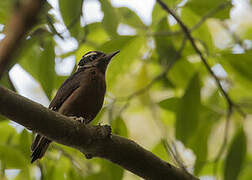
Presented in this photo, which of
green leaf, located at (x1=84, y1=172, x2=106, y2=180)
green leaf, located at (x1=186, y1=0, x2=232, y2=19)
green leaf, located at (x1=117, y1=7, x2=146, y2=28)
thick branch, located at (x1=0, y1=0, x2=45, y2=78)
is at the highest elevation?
thick branch, located at (x1=0, y1=0, x2=45, y2=78)

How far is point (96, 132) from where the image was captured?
2.78 m

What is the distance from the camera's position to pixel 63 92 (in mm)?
4020

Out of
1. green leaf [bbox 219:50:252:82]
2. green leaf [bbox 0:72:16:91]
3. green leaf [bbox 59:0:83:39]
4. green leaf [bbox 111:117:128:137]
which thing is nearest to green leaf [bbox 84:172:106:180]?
green leaf [bbox 111:117:128:137]

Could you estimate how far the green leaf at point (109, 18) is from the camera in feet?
11.1

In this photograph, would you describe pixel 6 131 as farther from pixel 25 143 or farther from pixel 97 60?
pixel 97 60

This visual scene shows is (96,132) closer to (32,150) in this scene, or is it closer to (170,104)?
(32,150)

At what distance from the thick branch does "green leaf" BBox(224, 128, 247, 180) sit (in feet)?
9.88

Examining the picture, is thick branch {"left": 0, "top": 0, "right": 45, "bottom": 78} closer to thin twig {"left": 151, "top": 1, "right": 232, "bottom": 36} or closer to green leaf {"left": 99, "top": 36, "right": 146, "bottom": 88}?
green leaf {"left": 99, "top": 36, "right": 146, "bottom": 88}

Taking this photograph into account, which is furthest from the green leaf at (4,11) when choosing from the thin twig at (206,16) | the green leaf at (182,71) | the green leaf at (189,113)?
the green leaf at (182,71)

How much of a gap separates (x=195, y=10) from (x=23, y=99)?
87.7 inches

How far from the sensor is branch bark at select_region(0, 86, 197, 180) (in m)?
2.19

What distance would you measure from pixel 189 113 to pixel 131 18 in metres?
1.44

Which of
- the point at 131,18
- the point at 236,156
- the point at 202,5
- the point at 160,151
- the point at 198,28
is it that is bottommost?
the point at 160,151

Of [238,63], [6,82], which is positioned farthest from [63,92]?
[238,63]
